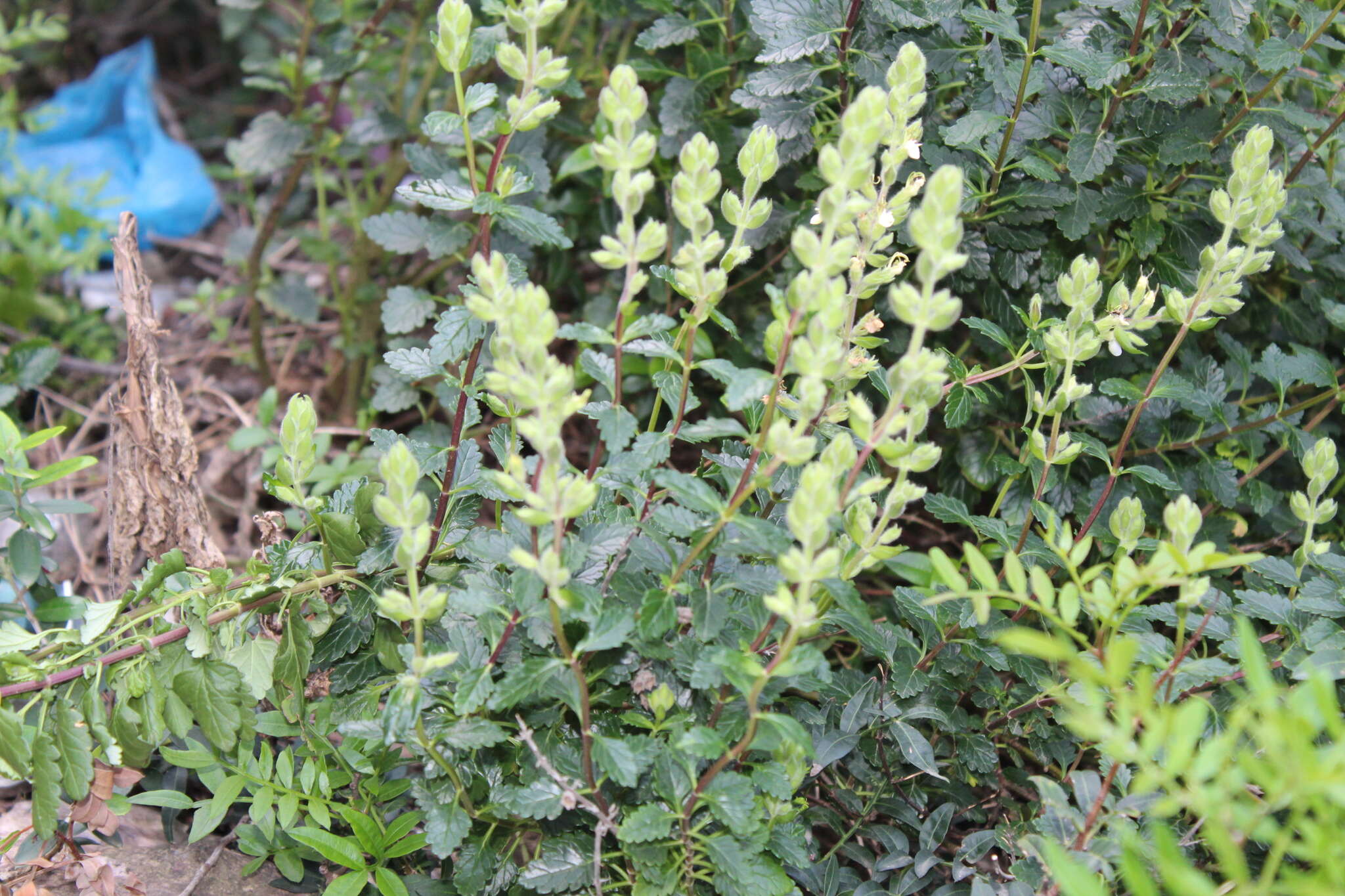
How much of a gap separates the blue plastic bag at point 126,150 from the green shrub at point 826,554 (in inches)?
71.8

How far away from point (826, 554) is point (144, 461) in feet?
4.67

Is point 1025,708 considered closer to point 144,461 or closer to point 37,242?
point 144,461

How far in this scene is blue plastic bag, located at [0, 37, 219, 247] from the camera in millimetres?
3426

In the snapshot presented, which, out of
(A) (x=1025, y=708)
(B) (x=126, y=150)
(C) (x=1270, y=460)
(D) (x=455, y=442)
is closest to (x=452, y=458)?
A: (D) (x=455, y=442)

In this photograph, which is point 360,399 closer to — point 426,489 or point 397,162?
point 397,162

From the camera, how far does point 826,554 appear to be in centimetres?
110

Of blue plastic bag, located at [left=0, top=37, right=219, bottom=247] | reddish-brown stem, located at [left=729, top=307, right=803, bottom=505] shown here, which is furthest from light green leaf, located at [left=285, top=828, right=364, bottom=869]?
blue plastic bag, located at [left=0, top=37, right=219, bottom=247]

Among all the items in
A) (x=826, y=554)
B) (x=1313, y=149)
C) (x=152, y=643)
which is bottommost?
(x=152, y=643)

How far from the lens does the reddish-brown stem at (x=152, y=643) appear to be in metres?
1.38

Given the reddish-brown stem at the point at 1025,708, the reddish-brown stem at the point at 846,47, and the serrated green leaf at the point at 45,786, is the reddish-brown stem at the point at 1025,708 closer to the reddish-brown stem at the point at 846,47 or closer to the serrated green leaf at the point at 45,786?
the reddish-brown stem at the point at 846,47

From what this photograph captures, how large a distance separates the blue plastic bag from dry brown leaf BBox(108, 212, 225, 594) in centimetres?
155

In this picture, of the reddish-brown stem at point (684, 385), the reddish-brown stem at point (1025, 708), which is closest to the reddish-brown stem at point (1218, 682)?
the reddish-brown stem at point (1025, 708)

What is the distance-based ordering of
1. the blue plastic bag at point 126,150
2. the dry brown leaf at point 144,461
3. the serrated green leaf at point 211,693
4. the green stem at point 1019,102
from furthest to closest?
the blue plastic bag at point 126,150
the dry brown leaf at point 144,461
the green stem at point 1019,102
the serrated green leaf at point 211,693

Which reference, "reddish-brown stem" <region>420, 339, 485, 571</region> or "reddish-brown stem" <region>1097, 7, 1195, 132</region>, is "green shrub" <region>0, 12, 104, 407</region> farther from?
"reddish-brown stem" <region>1097, 7, 1195, 132</region>
